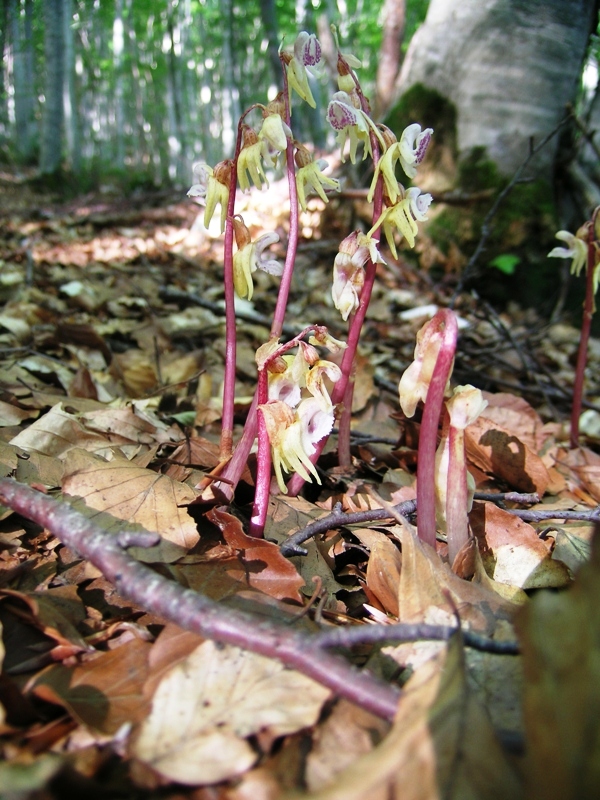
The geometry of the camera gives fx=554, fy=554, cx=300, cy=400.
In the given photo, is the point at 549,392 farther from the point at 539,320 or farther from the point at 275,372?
the point at 275,372

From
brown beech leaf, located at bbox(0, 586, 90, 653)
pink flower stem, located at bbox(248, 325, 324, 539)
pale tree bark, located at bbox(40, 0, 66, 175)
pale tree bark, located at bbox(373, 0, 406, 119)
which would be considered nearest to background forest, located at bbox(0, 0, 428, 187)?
pale tree bark, located at bbox(40, 0, 66, 175)

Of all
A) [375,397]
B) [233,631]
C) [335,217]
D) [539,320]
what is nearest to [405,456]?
[375,397]

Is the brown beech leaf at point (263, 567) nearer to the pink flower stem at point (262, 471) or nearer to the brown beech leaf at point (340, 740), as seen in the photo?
the pink flower stem at point (262, 471)

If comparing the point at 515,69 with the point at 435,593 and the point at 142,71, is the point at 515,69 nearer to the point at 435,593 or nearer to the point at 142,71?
the point at 435,593

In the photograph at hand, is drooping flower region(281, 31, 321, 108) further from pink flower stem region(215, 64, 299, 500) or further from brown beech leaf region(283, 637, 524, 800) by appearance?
brown beech leaf region(283, 637, 524, 800)

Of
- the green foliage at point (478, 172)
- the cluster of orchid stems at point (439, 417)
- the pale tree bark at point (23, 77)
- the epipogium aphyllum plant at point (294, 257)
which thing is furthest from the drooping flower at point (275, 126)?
the pale tree bark at point (23, 77)

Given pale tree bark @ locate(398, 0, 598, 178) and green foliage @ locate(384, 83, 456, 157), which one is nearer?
pale tree bark @ locate(398, 0, 598, 178)
